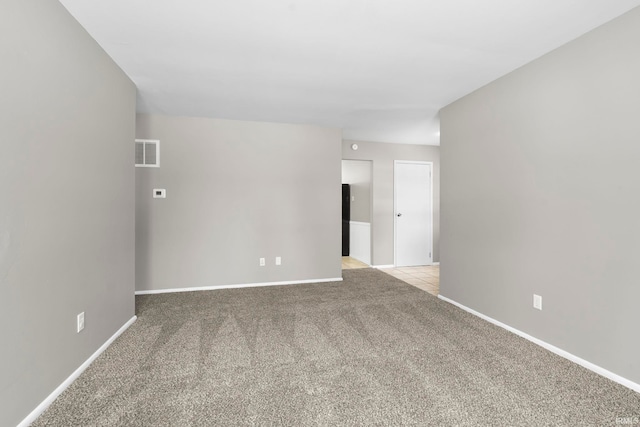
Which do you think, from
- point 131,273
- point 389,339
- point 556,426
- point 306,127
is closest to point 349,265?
point 306,127

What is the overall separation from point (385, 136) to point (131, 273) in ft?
13.7

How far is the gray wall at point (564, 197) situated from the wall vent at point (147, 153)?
3.90 meters

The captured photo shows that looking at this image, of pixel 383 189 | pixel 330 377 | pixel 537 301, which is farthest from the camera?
pixel 383 189

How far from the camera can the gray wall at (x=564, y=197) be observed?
182 cm

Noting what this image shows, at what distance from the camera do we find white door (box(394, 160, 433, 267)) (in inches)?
217

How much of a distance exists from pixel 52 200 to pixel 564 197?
3498 mm

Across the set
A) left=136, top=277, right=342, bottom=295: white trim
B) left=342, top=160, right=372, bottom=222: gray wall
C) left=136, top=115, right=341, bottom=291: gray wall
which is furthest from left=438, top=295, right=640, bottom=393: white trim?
left=342, top=160, right=372, bottom=222: gray wall

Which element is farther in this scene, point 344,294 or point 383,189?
point 383,189

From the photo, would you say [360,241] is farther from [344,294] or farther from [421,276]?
[344,294]

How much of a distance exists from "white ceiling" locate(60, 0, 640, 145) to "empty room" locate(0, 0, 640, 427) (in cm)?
2

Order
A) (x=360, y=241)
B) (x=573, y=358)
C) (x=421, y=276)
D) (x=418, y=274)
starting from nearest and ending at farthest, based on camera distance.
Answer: (x=573, y=358) → (x=421, y=276) → (x=418, y=274) → (x=360, y=241)

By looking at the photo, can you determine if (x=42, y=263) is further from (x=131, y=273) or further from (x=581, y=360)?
(x=581, y=360)

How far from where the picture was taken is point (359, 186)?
6.18 m

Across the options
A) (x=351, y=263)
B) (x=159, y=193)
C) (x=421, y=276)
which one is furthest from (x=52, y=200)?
(x=351, y=263)
